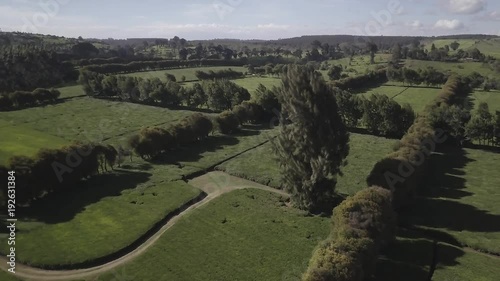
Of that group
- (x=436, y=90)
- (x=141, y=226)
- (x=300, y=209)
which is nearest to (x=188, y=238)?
(x=141, y=226)

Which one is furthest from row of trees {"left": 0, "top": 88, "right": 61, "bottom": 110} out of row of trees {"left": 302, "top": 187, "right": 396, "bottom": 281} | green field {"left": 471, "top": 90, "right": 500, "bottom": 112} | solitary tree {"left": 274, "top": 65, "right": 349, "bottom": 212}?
green field {"left": 471, "top": 90, "right": 500, "bottom": 112}

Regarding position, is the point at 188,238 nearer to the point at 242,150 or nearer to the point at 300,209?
the point at 300,209

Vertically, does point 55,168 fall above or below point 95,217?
above

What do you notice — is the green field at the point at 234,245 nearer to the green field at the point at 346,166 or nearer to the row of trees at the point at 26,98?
the green field at the point at 346,166

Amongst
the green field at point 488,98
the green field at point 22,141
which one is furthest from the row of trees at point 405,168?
the green field at point 22,141

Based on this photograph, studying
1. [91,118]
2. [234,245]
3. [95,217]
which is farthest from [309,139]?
[91,118]

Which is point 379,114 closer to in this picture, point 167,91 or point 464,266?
point 464,266
